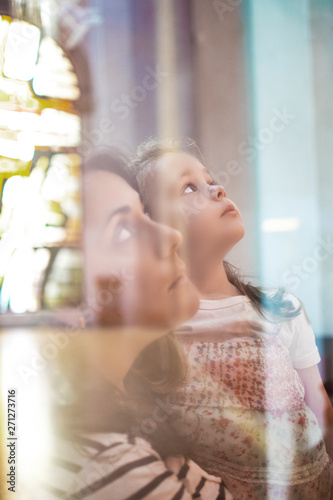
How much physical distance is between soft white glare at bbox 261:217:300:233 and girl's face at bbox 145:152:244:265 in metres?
0.06

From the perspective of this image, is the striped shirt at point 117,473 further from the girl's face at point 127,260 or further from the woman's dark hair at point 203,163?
the woman's dark hair at point 203,163

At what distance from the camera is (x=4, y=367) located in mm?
875

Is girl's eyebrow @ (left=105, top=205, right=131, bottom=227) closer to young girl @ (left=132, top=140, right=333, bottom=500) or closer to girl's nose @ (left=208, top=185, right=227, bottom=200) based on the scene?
young girl @ (left=132, top=140, right=333, bottom=500)

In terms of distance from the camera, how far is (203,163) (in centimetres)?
93

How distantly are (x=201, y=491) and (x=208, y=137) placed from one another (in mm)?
690

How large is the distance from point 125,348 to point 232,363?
21 centimetres

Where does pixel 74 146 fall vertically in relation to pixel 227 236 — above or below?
above

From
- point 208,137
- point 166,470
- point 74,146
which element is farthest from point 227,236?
point 166,470

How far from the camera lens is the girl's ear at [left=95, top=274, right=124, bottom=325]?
2.87 feet

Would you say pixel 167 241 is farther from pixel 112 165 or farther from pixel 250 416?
pixel 250 416

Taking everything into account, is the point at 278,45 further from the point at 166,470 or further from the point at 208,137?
the point at 166,470

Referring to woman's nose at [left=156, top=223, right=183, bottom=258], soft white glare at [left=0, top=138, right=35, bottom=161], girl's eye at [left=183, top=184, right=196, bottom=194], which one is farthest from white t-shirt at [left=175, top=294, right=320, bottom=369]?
soft white glare at [left=0, top=138, right=35, bottom=161]

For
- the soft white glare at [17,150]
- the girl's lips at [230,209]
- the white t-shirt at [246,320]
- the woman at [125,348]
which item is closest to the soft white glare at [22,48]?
the soft white glare at [17,150]

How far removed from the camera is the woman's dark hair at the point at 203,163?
35.2 inches
